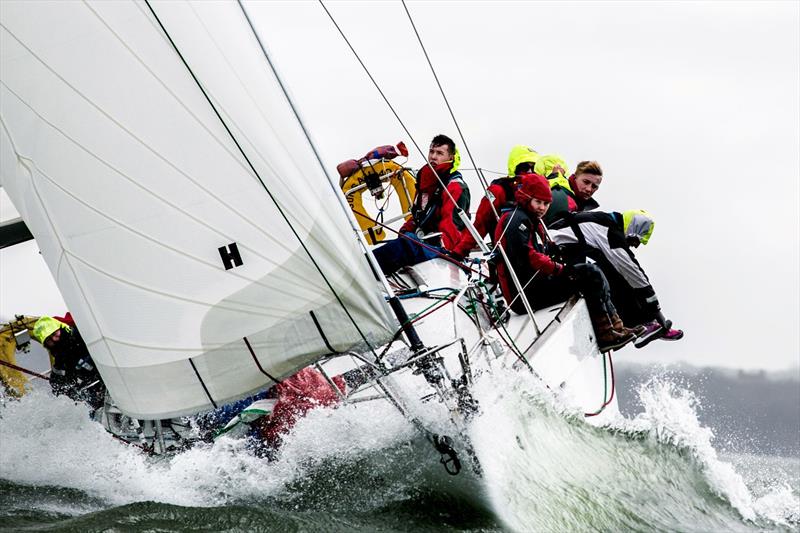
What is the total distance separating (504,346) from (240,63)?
75.7 inches

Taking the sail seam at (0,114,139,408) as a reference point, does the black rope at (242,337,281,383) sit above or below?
below

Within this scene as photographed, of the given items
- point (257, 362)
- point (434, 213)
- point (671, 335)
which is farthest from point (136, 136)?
point (671, 335)

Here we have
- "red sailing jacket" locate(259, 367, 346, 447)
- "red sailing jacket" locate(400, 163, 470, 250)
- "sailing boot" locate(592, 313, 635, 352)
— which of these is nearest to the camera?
"red sailing jacket" locate(259, 367, 346, 447)

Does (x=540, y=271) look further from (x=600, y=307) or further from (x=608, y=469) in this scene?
(x=608, y=469)

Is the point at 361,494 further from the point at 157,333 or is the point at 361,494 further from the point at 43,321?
the point at 43,321

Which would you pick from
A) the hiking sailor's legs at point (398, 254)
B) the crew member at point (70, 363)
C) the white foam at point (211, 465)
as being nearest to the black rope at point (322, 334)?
the white foam at point (211, 465)

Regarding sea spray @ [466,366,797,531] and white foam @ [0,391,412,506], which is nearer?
sea spray @ [466,366,797,531]

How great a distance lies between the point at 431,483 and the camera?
12.4 feet

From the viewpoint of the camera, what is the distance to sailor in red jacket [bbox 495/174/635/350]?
15.7ft

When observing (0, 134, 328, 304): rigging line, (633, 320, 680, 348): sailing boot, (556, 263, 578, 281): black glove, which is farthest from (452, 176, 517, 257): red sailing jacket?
(0, 134, 328, 304): rigging line

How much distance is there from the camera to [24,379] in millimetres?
6738

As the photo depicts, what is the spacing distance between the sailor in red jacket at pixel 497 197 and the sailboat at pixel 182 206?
177 centimetres

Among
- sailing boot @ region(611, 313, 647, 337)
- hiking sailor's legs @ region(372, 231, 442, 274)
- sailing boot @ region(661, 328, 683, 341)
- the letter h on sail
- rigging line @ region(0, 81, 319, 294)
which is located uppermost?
rigging line @ region(0, 81, 319, 294)

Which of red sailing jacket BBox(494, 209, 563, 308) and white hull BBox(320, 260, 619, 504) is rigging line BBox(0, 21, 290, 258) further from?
red sailing jacket BBox(494, 209, 563, 308)
